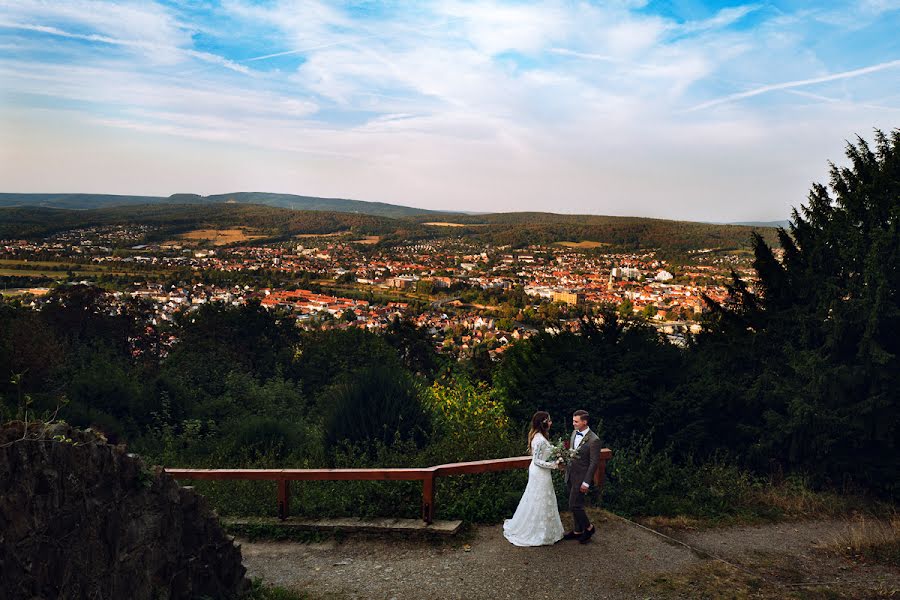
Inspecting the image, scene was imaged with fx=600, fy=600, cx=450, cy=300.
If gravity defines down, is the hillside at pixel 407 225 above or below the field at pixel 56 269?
above

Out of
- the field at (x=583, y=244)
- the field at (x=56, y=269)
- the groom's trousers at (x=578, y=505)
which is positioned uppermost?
the field at (x=583, y=244)

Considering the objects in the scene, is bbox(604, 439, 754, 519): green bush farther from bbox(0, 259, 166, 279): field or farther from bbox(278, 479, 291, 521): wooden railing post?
bbox(0, 259, 166, 279): field

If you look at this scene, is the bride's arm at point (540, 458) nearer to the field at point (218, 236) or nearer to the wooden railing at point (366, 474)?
the wooden railing at point (366, 474)

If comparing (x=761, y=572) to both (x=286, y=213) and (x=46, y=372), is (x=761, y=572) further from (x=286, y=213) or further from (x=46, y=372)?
(x=286, y=213)

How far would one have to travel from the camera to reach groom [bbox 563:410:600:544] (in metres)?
6.06

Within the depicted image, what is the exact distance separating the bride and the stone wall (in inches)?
112

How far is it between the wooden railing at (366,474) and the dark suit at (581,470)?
63 centimetres

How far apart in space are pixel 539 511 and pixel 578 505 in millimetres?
408

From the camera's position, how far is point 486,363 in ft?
100

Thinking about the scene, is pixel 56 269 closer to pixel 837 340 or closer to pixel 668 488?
pixel 668 488

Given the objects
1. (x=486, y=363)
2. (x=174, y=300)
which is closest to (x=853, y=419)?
(x=486, y=363)

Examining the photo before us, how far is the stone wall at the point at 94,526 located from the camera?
3.26 meters

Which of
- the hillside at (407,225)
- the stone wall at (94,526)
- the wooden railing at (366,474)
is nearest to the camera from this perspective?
the stone wall at (94,526)

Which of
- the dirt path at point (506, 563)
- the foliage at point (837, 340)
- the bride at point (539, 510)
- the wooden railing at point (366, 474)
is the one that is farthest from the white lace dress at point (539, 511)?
the foliage at point (837, 340)
